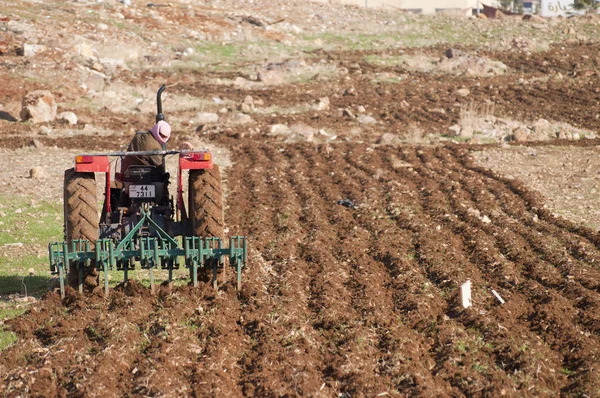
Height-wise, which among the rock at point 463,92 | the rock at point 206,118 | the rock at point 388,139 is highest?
the rock at point 463,92

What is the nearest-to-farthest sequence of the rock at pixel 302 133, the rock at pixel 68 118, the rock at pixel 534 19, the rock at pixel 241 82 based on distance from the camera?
the rock at pixel 302 133
the rock at pixel 68 118
the rock at pixel 241 82
the rock at pixel 534 19

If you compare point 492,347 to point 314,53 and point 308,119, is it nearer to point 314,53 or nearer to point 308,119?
point 308,119

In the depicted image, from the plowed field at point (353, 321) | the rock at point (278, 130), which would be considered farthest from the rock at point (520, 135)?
the plowed field at point (353, 321)

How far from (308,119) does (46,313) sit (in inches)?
680

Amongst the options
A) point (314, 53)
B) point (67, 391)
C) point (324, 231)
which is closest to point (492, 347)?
point (67, 391)

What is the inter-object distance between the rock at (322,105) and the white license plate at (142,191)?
18.4 m

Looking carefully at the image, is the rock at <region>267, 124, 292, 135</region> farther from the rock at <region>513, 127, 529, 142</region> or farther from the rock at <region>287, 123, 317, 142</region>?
the rock at <region>513, 127, 529, 142</region>

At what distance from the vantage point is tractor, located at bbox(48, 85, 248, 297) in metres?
8.81

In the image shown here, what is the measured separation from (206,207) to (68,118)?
52.5 feet

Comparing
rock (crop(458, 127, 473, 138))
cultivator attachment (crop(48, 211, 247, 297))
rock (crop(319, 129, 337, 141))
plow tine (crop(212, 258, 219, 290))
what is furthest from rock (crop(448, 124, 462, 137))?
plow tine (crop(212, 258, 219, 290))

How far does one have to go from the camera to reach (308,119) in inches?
999

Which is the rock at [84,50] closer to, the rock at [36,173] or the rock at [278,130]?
the rock at [278,130]

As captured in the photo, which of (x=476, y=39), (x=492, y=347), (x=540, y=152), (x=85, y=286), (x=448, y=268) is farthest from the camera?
(x=476, y=39)

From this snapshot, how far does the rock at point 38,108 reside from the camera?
23969 millimetres
